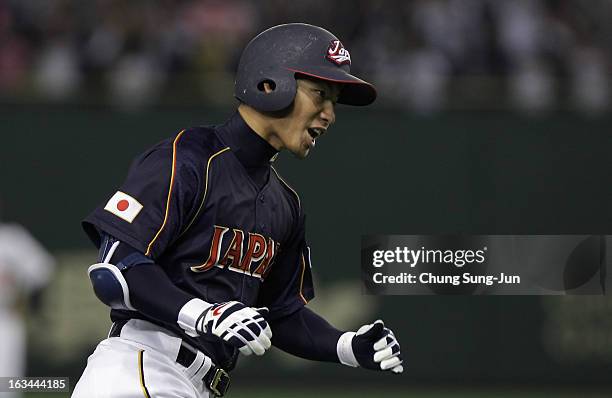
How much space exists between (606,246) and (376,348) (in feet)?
8.75

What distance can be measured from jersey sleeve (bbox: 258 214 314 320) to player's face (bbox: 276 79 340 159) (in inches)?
18.1

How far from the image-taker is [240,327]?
3883mm

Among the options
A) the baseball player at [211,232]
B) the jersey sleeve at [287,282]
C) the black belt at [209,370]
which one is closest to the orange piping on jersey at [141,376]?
the baseball player at [211,232]

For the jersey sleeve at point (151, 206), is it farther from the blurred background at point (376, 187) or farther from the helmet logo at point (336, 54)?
the blurred background at point (376, 187)

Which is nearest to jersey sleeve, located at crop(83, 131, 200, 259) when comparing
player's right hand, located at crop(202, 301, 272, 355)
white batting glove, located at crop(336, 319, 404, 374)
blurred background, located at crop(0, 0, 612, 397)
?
player's right hand, located at crop(202, 301, 272, 355)

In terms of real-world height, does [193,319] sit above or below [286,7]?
below

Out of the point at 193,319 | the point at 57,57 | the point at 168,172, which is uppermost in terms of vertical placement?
the point at 57,57

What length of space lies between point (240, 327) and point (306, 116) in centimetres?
104

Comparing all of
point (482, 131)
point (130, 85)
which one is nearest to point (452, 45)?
point (482, 131)

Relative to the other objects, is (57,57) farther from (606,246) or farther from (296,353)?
(296,353)

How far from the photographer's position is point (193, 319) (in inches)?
158

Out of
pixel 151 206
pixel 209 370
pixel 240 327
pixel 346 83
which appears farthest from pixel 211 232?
pixel 346 83

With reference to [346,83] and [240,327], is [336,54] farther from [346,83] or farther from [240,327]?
[240,327]

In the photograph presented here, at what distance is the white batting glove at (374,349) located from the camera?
15.0 ft
